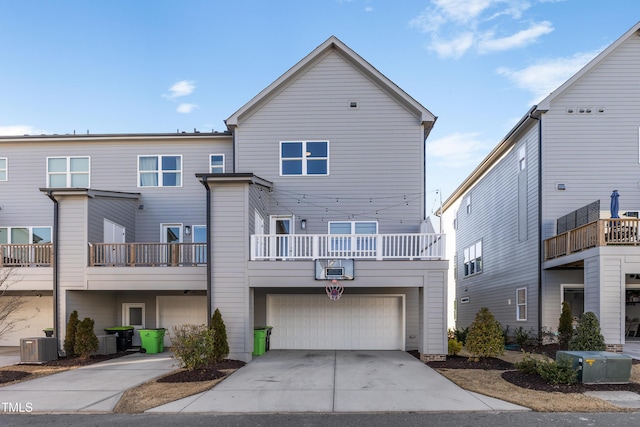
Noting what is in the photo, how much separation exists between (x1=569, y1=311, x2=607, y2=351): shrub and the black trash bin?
13.9 meters

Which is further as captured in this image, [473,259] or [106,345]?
[473,259]

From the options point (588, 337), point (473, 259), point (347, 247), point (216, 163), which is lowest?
point (588, 337)

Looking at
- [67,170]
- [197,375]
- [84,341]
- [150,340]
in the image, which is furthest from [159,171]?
[197,375]

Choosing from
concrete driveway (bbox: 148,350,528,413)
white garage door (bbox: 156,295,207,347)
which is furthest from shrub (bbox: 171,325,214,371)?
white garage door (bbox: 156,295,207,347)

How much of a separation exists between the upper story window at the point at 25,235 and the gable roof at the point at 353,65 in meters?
8.39

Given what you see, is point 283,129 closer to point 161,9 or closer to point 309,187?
point 309,187

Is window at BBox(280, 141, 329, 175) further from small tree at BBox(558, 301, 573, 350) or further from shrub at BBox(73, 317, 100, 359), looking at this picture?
small tree at BBox(558, 301, 573, 350)

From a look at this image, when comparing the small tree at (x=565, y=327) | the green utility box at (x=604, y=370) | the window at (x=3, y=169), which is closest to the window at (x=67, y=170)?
the window at (x=3, y=169)

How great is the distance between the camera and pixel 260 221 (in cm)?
1451

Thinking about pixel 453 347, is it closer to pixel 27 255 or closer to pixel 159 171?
pixel 159 171

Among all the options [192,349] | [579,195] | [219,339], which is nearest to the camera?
[192,349]

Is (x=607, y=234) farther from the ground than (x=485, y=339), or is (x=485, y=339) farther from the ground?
(x=607, y=234)

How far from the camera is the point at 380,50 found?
60.6 ft

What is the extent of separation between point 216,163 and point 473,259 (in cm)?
1571
